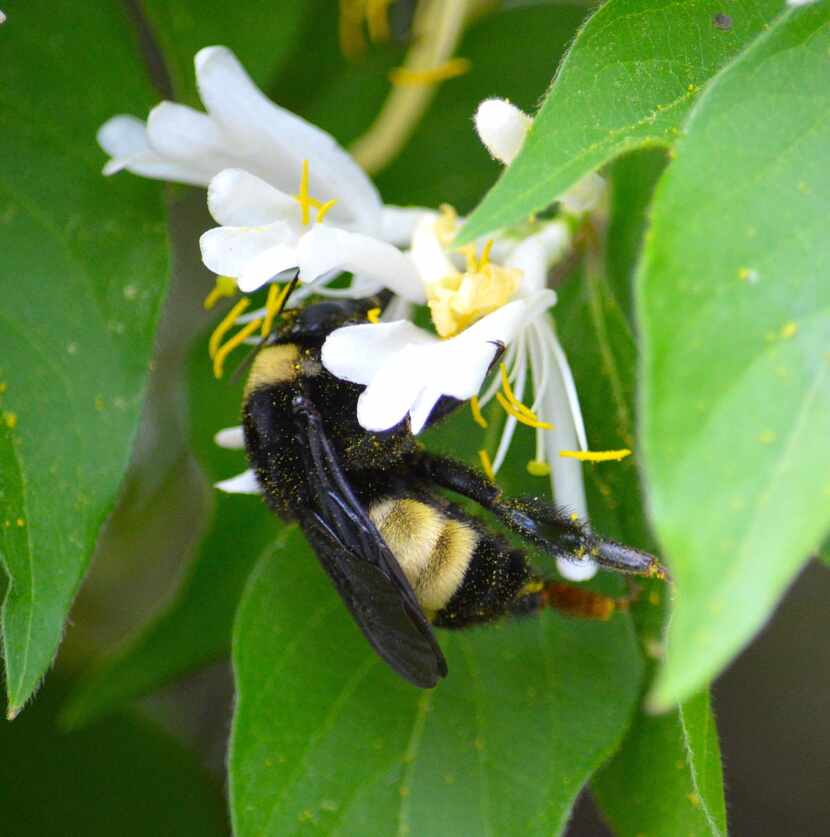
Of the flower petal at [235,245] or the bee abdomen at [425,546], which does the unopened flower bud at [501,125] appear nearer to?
the flower petal at [235,245]

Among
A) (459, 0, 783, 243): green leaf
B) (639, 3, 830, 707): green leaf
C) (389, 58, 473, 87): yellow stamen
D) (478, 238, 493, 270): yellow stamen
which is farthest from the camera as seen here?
(389, 58, 473, 87): yellow stamen

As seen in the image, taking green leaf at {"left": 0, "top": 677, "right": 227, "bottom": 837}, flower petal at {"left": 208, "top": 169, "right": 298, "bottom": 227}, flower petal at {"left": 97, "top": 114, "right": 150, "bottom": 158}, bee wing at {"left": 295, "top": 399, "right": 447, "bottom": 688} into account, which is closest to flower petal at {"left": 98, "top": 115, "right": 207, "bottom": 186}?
flower petal at {"left": 97, "top": 114, "right": 150, "bottom": 158}

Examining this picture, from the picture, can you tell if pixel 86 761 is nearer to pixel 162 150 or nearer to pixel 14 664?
pixel 14 664

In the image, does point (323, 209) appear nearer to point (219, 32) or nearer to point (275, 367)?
point (275, 367)

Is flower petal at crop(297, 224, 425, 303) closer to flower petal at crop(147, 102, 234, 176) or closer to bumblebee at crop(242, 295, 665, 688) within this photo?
bumblebee at crop(242, 295, 665, 688)

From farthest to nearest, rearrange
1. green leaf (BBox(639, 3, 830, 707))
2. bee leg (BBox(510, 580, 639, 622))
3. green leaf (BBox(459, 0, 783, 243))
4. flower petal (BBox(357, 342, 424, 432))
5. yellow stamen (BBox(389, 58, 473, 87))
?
yellow stamen (BBox(389, 58, 473, 87))
bee leg (BBox(510, 580, 639, 622))
flower petal (BBox(357, 342, 424, 432))
green leaf (BBox(459, 0, 783, 243))
green leaf (BBox(639, 3, 830, 707))

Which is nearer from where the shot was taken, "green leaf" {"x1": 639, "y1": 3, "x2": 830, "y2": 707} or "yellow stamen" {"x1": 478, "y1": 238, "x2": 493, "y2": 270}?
"green leaf" {"x1": 639, "y1": 3, "x2": 830, "y2": 707}
